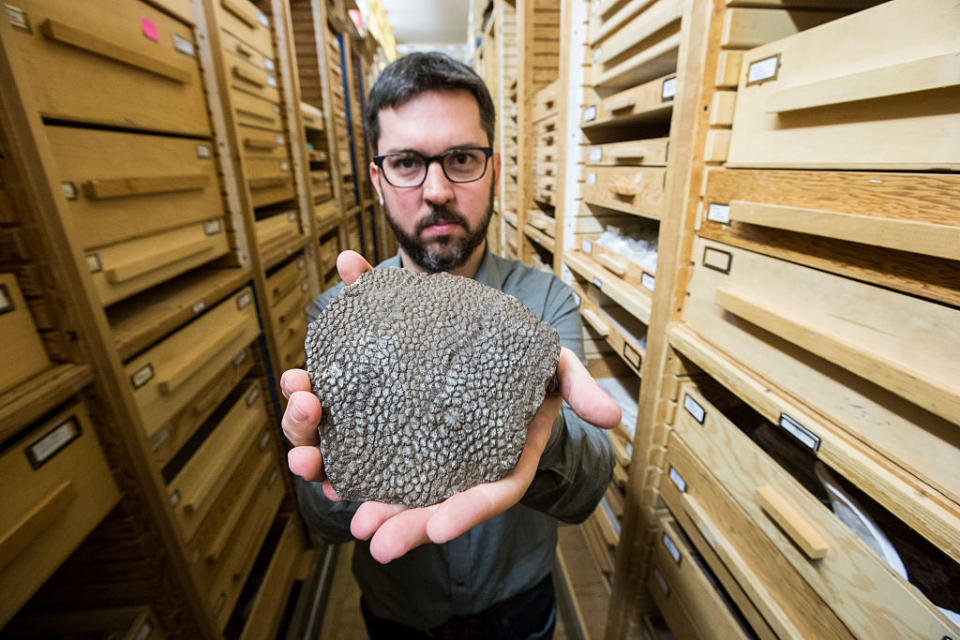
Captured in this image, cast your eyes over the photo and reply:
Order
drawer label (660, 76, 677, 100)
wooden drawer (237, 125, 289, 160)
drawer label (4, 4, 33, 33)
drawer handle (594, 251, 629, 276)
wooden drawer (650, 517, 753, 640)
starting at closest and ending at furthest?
drawer label (4, 4, 33, 33) → wooden drawer (650, 517, 753, 640) → drawer label (660, 76, 677, 100) → drawer handle (594, 251, 629, 276) → wooden drawer (237, 125, 289, 160)

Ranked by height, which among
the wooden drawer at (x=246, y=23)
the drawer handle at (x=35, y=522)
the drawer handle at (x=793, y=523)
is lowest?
the drawer handle at (x=793, y=523)

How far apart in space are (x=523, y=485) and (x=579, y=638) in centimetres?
139

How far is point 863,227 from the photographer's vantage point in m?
0.55

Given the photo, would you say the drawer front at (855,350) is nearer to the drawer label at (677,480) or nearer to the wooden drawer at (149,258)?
the drawer label at (677,480)

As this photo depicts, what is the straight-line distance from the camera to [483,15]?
411cm

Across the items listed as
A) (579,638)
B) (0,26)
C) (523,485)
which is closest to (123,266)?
(0,26)

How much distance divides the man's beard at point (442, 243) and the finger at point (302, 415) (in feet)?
1.78

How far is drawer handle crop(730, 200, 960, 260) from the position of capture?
47 centimetres

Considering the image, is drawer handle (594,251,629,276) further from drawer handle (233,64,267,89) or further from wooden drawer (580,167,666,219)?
drawer handle (233,64,267,89)

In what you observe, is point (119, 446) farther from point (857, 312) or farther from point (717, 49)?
point (717, 49)

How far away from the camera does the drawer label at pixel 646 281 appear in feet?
3.84

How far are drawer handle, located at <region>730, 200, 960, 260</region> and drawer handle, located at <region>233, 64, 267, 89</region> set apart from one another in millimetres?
1724

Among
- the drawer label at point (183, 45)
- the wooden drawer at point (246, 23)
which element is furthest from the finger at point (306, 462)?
the wooden drawer at point (246, 23)

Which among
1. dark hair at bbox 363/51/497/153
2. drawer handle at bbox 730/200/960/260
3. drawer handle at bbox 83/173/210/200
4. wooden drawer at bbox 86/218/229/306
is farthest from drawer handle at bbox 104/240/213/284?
drawer handle at bbox 730/200/960/260
